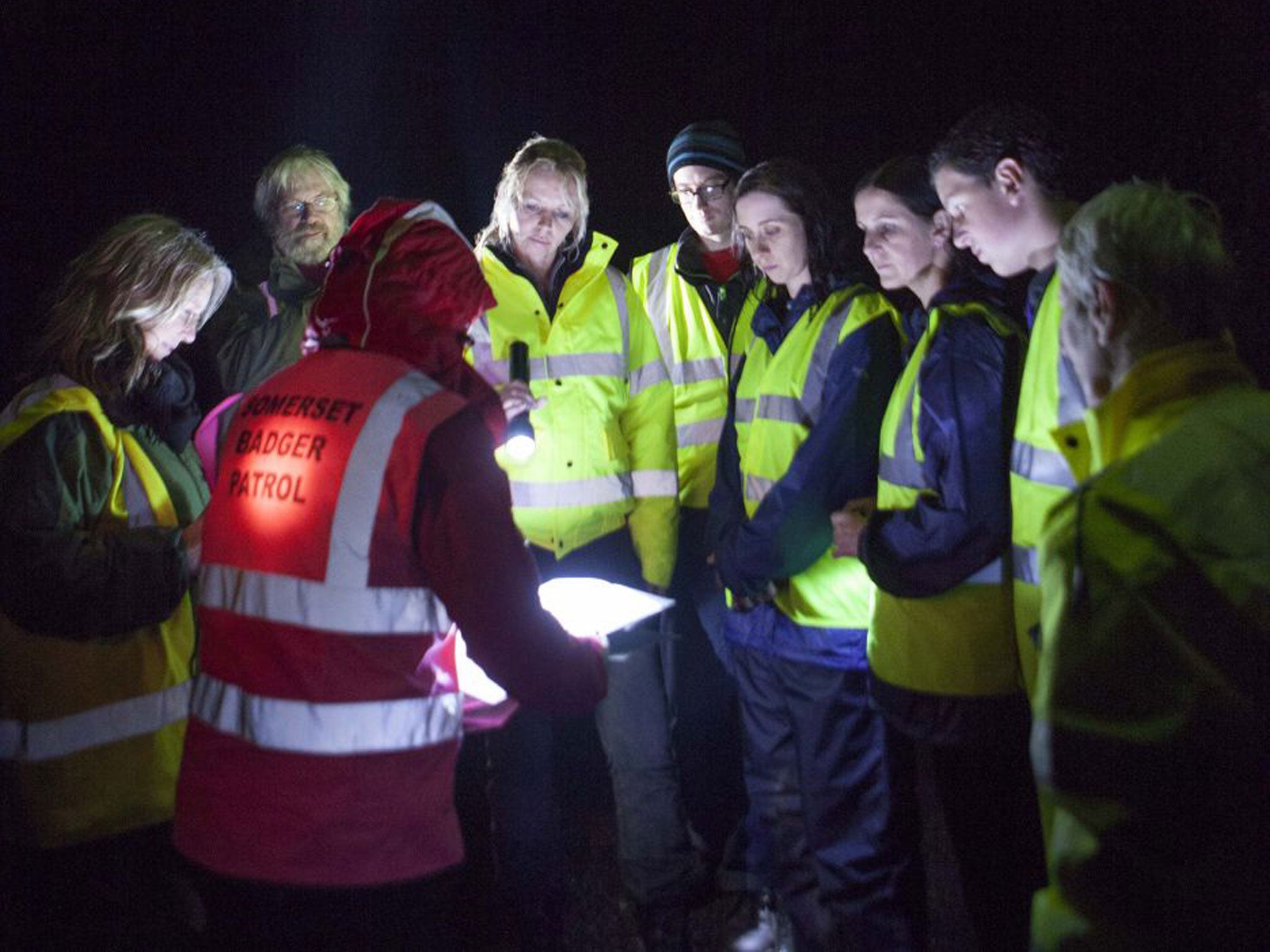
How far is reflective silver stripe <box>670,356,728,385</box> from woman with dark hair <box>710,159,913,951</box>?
0.58 m

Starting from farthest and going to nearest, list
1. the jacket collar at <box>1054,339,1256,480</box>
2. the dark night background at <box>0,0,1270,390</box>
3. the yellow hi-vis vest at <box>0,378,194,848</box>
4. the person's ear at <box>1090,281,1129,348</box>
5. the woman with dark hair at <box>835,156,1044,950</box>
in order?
the dark night background at <box>0,0,1270,390</box> → the woman with dark hair at <box>835,156,1044,950</box> → the yellow hi-vis vest at <box>0,378,194,848</box> → the person's ear at <box>1090,281,1129,348</box> → the jacket collar at <box>1054,339,1256,480</box>

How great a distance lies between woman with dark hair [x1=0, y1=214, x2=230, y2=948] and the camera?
2.04m

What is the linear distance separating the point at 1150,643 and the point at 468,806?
3152 millimetres

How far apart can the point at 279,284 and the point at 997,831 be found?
2955mm

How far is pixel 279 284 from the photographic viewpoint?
3.45 metres

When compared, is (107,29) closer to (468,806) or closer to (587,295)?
(587,295)

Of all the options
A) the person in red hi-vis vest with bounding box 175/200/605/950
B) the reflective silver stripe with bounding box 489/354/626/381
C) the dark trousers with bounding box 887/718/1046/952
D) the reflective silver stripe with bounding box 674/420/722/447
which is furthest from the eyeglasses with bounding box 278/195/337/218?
the dark trousers with bounding box 887/718/1046/952

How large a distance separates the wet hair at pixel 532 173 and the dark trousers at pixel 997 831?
196 cm

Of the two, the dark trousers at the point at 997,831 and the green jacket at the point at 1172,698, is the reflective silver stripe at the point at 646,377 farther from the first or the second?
the green jacket at the point at 1172,698

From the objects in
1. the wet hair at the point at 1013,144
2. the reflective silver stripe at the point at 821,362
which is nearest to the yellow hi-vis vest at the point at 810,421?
the reflective silver stripe at the point at 821,362

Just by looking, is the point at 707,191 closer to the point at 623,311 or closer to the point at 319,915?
the point at 623,311

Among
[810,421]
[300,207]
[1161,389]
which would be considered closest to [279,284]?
[300,207]

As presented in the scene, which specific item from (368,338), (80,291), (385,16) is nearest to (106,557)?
(80,291)

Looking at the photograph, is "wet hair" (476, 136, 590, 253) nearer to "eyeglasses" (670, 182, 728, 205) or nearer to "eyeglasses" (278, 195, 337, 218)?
"eyeglasses" (670, 182, 728, 205)
